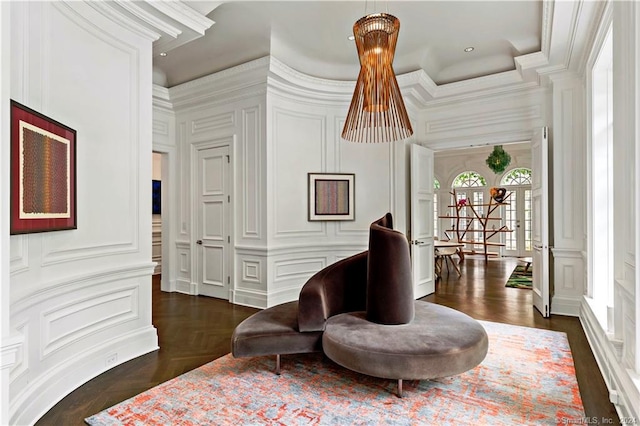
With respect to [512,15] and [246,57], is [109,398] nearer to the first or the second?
[246,57]

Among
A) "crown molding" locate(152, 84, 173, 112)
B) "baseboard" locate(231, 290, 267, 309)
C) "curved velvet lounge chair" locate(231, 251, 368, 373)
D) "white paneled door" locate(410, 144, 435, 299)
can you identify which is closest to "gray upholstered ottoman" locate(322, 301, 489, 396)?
"curved velvet lounge chair" locate(231, 251, 368, 373)

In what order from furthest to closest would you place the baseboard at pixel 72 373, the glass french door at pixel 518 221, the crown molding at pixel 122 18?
the glass french door at pixel 518 221, the crown molding at pixel 122 18, the baseboard at pixel 72 373

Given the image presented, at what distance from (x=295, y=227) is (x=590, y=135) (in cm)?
367

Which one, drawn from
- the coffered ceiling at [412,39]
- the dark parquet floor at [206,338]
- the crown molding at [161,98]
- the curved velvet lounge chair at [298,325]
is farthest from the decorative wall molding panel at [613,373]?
the crown molding at [161,98]

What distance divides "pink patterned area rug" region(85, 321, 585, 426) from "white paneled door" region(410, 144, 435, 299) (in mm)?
2457

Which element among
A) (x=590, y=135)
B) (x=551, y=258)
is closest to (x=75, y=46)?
(x=590, y=135)

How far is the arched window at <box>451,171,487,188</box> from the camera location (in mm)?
11562

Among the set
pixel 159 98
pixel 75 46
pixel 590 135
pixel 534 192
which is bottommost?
pixel 534 192

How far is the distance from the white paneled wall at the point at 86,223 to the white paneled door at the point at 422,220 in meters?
3.63

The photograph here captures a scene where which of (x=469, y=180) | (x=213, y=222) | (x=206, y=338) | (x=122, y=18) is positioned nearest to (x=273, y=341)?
(x=206, y=338)

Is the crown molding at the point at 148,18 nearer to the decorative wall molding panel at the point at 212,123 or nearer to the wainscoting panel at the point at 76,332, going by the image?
the decorative wall molding panel at the point at 212,123

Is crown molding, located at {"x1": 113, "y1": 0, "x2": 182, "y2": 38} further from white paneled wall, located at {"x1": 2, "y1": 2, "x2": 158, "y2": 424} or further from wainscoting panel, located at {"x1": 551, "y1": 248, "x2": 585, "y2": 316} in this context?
wainscoting panel, located at {"x1": 551, "y1": 248, "x2": 585, "y2": 316}

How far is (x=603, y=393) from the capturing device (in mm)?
2492

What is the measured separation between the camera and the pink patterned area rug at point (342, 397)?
219 cm
